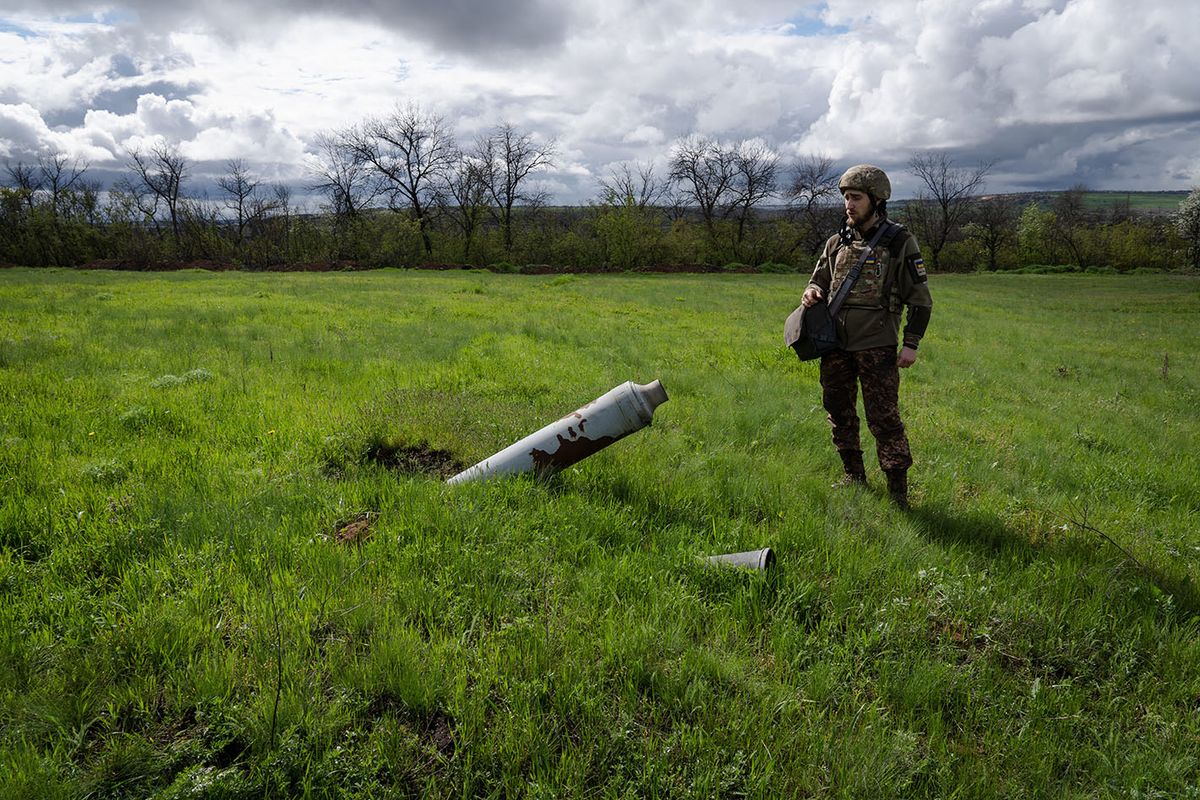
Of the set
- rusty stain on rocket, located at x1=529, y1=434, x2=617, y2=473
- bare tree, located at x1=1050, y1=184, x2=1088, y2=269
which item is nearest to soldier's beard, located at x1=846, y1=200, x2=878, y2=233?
rusty stain on rocket, located at x1=529, y1=434, x2=617, y2=473

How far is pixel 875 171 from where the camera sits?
442 centimetres

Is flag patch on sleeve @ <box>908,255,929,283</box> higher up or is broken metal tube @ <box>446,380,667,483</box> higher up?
flag patch on sleeve @ <box>908,255,929,283</box>

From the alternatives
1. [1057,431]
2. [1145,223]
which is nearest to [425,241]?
[1057,431]

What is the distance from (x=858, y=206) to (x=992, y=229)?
69.1 m

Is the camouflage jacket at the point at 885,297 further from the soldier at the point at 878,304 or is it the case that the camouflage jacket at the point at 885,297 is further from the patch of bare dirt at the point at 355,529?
the patch of bare dirt at the point at 355,529

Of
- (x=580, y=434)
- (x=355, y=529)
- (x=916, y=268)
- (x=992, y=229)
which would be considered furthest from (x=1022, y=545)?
(x=992, y=229)

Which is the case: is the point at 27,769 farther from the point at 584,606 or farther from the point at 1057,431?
the point at 1057,431

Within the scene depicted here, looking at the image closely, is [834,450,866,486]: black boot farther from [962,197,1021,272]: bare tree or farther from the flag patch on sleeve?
[962,197,1021,272]: bare tree

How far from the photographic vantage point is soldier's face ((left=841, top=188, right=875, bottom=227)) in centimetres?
442

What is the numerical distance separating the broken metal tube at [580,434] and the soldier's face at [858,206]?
2.01 m

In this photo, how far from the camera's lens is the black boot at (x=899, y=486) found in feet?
15.5

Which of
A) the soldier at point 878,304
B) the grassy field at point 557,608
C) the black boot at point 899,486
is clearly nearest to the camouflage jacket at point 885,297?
the soldier at point 878,304

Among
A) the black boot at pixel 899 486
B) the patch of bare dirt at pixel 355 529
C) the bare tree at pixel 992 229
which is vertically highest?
the bare tree at pixel 992 229

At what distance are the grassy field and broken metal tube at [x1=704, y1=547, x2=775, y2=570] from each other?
86mm
